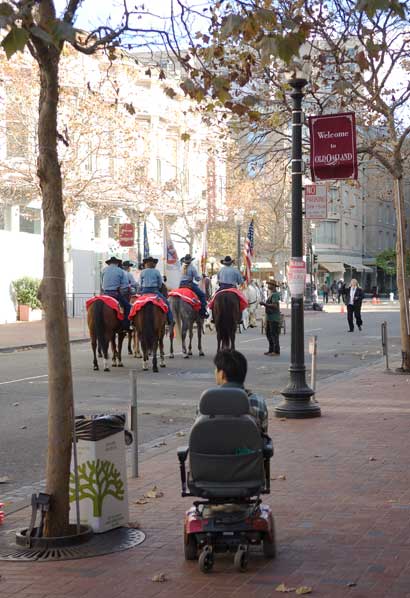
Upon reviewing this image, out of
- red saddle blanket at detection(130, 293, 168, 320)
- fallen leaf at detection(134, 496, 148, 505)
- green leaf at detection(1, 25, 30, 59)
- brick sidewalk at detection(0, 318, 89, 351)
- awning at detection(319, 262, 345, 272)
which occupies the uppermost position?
awning at detection(319, 262, 345, 272)

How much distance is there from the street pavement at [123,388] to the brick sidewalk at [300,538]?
55.1 inches

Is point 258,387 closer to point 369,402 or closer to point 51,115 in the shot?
point 369,402

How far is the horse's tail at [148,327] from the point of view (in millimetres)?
20922

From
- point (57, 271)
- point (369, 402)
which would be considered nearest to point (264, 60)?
point (57, 271)

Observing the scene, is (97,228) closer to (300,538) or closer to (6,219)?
(6,219)

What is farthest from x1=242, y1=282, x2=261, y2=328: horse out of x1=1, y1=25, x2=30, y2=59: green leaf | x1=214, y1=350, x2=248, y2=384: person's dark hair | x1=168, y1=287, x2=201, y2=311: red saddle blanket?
x1=1, y1=25, x2=30, y2=59: green leaf

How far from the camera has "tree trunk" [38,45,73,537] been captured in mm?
7152

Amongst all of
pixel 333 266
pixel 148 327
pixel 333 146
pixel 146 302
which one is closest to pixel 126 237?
pixel 146 302

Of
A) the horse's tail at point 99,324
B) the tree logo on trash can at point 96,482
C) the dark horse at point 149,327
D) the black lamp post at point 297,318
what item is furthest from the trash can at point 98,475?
the horse's tail at point 99,324

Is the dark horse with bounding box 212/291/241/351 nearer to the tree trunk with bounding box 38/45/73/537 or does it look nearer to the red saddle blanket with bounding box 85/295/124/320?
the red saddle blanket with bounding box 85/295/124/320

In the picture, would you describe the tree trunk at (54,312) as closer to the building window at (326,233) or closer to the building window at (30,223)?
the building window at (30,223)

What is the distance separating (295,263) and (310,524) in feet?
21.7

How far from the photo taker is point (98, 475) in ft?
24.1

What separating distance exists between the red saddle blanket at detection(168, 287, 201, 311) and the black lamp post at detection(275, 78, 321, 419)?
11.0 meters
